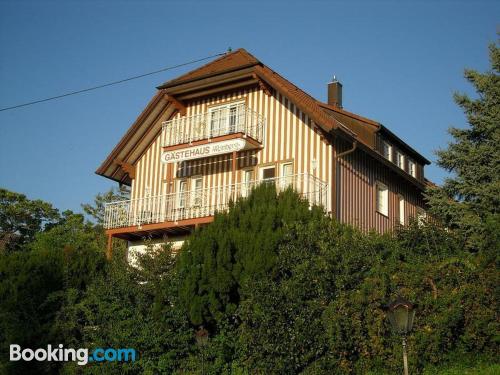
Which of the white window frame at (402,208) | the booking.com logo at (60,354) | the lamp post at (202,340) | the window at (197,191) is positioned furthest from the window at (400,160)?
the booking.com logo at (60,354)

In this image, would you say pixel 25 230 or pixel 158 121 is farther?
pixel 25 230

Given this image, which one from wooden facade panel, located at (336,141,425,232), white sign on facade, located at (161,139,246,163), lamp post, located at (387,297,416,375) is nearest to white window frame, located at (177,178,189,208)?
white sign on facade, located at (161,139,246,163)

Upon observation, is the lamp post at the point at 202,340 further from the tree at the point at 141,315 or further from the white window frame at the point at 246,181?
the white window frame at the point at 246,181

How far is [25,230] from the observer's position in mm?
45156

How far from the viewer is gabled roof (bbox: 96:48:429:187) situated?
22.7m

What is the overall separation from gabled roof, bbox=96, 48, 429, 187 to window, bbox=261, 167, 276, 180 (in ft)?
8.07

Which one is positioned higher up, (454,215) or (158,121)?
(158,121)

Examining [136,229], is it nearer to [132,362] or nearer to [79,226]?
[132,362]

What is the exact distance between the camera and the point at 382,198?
26.5 m

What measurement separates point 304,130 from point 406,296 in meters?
9.27

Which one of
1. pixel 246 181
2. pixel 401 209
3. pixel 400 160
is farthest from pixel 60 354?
pixel 400 160

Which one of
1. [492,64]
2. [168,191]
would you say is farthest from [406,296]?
[168,191]

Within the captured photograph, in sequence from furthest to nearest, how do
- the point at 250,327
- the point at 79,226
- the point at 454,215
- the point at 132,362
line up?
the point at 79,226
the point at 454,215
the point at 132,362
the point at 250,327

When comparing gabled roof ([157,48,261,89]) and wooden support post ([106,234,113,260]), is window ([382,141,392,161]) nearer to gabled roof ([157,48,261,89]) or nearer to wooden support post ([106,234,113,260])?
gabled roof ([157,48,261,89])
